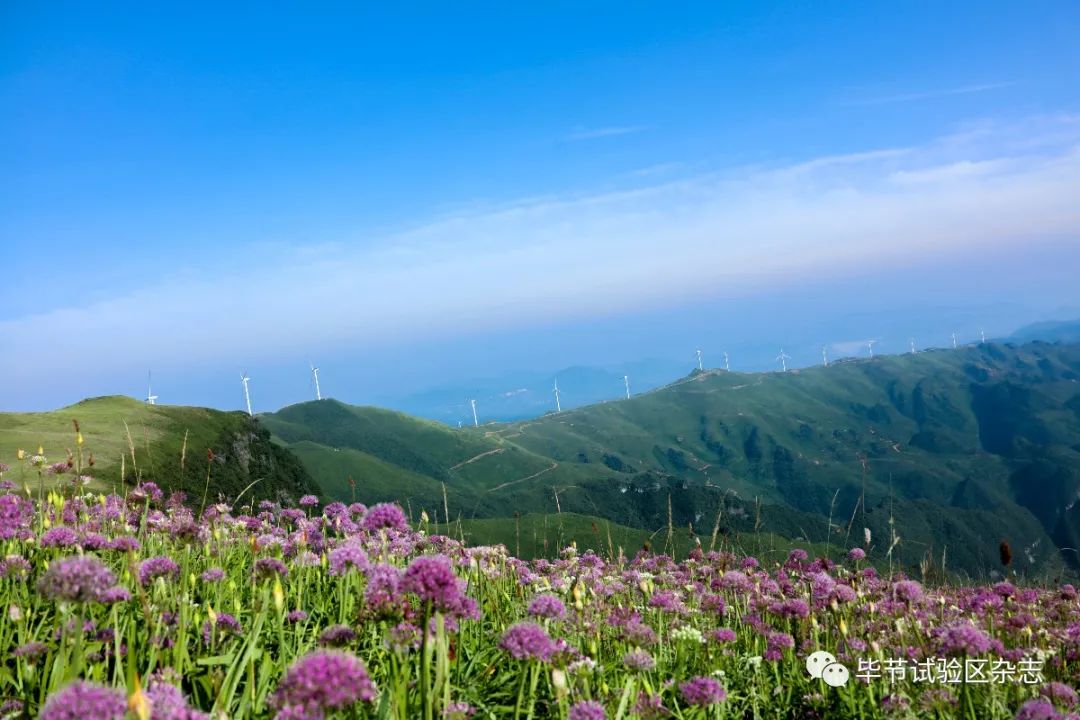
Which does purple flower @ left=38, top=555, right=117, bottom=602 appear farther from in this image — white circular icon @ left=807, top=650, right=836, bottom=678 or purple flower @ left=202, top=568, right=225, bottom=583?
white circular icon @ left=807, top=650, right=836, bottom=678

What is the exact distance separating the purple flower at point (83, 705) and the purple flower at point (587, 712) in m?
2.18

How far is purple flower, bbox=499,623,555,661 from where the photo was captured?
4.06m

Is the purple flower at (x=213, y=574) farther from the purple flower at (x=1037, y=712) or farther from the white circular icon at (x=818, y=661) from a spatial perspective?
the purple flower at (x=1037, y=712)

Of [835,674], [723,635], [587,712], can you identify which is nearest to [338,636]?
[587,712]

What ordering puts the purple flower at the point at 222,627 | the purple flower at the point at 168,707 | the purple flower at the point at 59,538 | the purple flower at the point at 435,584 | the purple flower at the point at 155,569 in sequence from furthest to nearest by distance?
the purple flower at the point at 59,538 → the purple flower at the point at 155,569 → the purple flower at the point at 222,627 → the purple flower at the point at 435,584 → the purple flower at the point at 168,707

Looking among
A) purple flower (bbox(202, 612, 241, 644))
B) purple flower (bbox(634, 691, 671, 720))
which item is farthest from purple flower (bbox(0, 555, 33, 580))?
purple flower (bbox(634, 691, 671, 720))

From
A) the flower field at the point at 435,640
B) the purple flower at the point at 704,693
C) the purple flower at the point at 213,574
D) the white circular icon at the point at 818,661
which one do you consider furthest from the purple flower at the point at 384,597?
the white circular icon at the point at 818,661

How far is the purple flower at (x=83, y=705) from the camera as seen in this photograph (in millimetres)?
2537

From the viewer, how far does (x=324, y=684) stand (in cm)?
282

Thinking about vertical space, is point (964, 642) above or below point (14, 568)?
below

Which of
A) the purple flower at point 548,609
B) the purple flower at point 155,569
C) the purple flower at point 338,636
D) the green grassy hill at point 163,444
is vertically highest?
the purple flower at point 155,569

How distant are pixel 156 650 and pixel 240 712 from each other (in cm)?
128

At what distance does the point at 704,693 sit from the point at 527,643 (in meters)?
1.52

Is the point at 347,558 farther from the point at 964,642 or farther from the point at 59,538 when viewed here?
the point at 964,642
